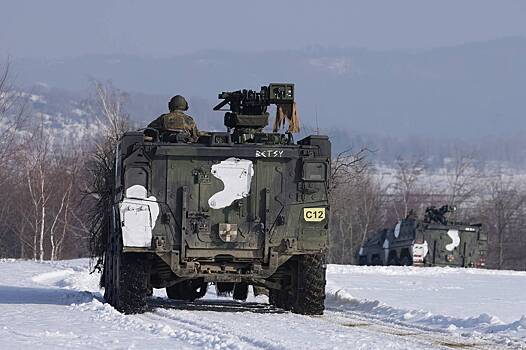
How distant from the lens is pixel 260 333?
46.7 ft

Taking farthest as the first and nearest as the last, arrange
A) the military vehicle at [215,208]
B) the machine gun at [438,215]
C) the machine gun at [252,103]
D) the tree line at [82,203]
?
the tree line at [82,203] < the machine gun at [438,215] < the machine gun at [252,103] < the military vehicle at [215,208]

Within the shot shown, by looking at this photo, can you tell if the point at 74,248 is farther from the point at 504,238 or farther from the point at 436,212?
the point at 504,238

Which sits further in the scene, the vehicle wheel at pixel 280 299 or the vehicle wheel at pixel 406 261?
the vehicle wheel at pixel 406 261

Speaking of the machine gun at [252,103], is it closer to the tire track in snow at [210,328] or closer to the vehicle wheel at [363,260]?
the tire track in snow at [210,328]

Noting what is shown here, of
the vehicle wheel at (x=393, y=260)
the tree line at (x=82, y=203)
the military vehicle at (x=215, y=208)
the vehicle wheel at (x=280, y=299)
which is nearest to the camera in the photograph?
the military vehicle at (x=215, y=208)

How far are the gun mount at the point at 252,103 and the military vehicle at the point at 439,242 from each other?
23437 millimetres

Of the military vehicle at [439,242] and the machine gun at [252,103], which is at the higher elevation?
the machine gun at [252,103]

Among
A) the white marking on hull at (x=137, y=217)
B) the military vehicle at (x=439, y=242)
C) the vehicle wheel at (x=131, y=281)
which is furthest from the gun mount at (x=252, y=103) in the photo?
the military vehicle at (x=439, y=242)

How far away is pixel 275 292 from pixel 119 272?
9.58ft

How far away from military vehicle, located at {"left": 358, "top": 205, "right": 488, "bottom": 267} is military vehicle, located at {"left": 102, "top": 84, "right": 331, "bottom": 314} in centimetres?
2509

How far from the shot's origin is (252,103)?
19.1m

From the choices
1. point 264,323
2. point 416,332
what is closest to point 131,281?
point 264,323

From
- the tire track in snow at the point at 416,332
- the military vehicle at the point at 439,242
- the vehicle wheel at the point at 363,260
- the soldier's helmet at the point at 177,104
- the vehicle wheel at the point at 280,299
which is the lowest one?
the tire track in snow at the point at 416,332

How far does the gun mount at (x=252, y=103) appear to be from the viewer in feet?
61.6
